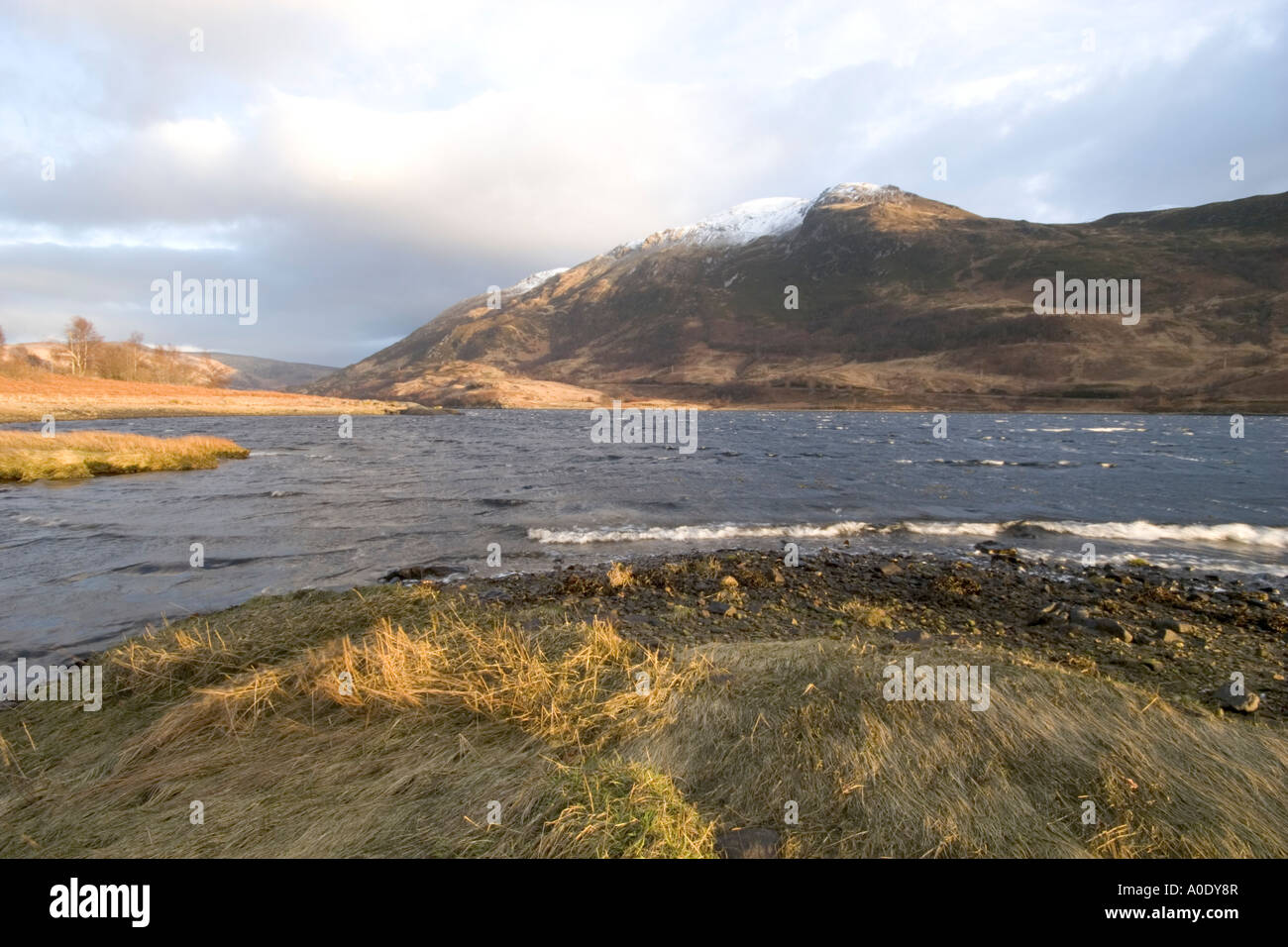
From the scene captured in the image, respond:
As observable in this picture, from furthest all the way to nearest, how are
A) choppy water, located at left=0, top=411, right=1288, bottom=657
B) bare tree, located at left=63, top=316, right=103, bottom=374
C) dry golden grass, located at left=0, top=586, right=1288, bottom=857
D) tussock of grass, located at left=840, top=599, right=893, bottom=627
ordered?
bare tree, located at left=63, top=316, right=103, bottom=374 → choppy water, located at left=0, top=411, right=1288, bottom=657 → tussock of grass, located at left=840, top=599, right=893, bottom=627 → dry golden grass, located at left=0, top=586, right=1288, bottom=857

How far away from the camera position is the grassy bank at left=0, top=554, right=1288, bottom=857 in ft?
10.9

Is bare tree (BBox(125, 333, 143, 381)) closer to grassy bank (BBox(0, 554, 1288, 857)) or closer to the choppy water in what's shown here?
the choppy water

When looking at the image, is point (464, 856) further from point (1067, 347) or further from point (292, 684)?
point (1067, 347)

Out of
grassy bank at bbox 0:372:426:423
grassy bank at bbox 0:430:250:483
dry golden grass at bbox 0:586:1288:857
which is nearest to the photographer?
dry golden grass at bbox 0:586:1288:857

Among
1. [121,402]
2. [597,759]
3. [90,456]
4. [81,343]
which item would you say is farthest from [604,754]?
[81,343]

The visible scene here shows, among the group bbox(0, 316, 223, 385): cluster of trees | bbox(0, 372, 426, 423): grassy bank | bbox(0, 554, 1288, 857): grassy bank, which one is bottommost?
bbox(0, 554, 1288, 857): grassy bank

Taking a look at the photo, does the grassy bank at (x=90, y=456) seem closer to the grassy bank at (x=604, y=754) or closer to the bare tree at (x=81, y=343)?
the grassy bank at (x=604, y=754)

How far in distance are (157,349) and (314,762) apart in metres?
158

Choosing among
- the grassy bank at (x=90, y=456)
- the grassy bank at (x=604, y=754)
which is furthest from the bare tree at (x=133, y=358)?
the grassy bank at (x=604, y=754)

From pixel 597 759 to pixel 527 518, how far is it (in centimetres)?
1403

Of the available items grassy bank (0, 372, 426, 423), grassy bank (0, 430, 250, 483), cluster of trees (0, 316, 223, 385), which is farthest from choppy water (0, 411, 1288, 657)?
cluster of trees (0, 316, 223, 385)

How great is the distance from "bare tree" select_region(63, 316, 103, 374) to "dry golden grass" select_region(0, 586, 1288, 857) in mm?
133666

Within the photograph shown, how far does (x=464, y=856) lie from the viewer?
3.05 metres
